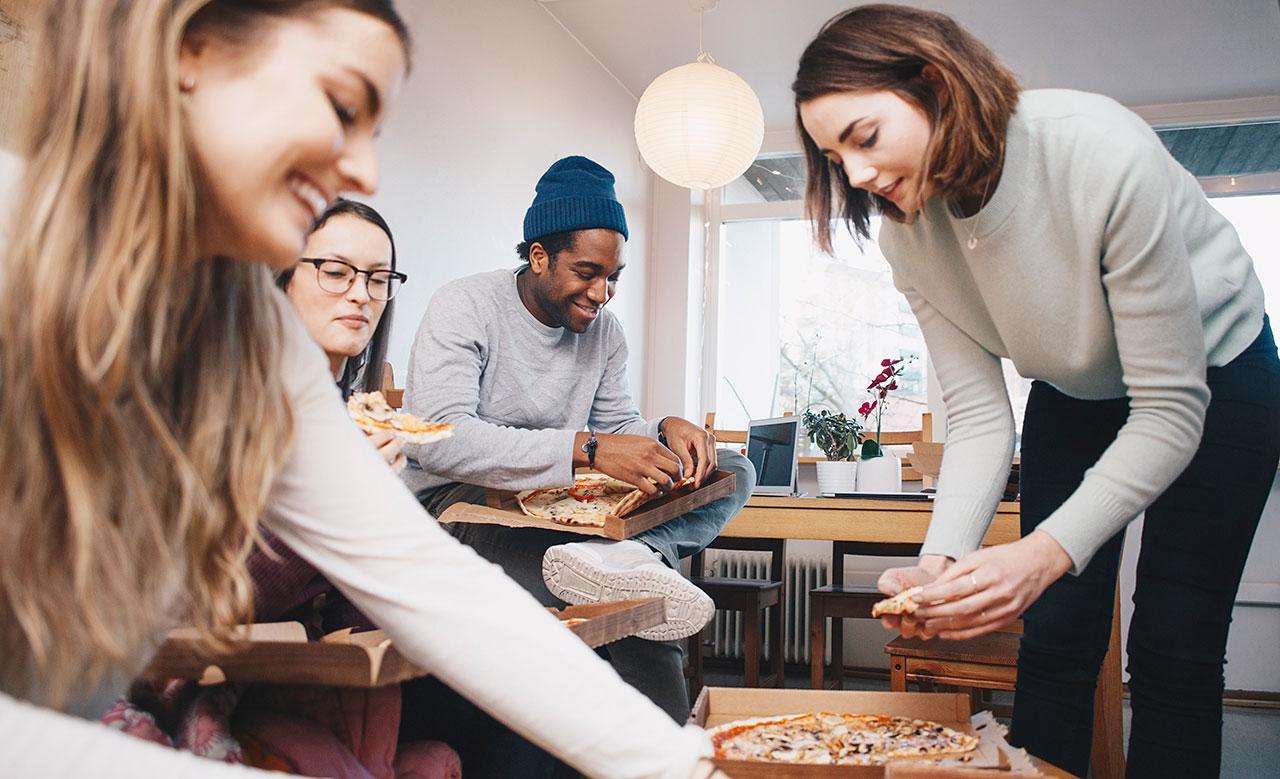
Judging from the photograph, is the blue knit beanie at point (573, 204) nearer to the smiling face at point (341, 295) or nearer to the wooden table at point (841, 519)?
the smiling face at point (341, 295)

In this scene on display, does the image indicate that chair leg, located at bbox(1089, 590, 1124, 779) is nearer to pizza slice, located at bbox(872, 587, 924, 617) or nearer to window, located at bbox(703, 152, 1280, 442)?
pizza slice, located at bbox(872, 587, 924, 617)

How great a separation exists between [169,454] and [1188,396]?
3.41 ft

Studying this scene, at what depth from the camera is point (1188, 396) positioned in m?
1.13

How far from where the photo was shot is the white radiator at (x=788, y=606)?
4.43m

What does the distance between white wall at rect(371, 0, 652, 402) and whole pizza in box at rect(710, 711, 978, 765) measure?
212 centimetres

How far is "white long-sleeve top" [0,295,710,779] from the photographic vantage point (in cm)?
70

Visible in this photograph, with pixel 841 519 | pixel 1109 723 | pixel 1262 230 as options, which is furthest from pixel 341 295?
pixel 1262 230

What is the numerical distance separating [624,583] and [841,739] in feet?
1.40

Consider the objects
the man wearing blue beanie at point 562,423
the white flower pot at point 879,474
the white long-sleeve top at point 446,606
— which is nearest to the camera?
the white long-sleeve top at point 446,606

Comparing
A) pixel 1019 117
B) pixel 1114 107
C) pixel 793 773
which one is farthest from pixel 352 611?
pixel 1114 107

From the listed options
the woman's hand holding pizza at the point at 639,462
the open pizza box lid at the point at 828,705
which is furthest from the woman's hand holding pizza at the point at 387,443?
the open pizza box lid at the point at 828,705

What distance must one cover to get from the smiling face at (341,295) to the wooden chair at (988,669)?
1.34 m

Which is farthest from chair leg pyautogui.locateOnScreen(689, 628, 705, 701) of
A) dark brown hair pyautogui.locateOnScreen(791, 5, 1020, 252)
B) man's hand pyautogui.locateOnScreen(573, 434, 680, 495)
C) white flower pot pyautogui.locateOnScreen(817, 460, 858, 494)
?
dark brown hair pyautogui.locateOnScreen(791, 5, 1020, 252)

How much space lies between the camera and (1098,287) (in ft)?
3.88
